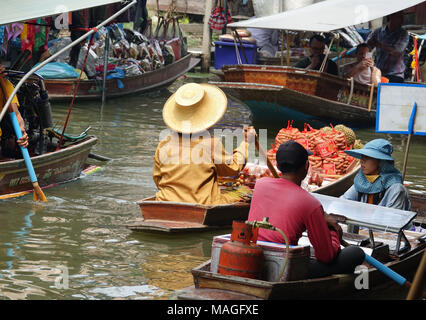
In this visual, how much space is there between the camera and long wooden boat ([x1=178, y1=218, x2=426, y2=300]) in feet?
14.2

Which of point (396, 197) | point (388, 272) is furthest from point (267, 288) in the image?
point (396, 197)

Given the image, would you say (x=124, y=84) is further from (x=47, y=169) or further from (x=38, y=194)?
(x=38, y=194)

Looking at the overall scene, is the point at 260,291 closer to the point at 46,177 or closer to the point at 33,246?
the point at 33,246

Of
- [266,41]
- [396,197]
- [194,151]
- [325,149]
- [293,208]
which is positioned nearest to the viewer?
[293,208]

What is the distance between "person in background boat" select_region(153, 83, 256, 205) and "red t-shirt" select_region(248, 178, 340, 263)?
82.6 inches

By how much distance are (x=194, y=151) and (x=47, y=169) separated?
2.39 meters

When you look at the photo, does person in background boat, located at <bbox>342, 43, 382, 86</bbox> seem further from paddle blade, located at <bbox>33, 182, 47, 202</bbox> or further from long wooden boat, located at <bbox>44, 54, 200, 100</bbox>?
paddle blade, located at <bbox>33, 182, 47, 202</bbox>

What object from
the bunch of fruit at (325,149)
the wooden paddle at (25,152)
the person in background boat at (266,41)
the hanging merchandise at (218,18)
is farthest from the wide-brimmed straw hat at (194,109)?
the person in background boat at (266,41)

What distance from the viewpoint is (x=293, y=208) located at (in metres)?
4.40

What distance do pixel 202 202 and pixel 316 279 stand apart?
238 centimetres

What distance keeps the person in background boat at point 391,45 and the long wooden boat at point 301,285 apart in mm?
8861

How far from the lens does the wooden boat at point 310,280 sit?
4.33m

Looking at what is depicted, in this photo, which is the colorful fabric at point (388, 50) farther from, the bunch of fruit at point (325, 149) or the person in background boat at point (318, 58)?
the bunch of fruit at point (325, 149)

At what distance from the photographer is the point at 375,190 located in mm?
6086
